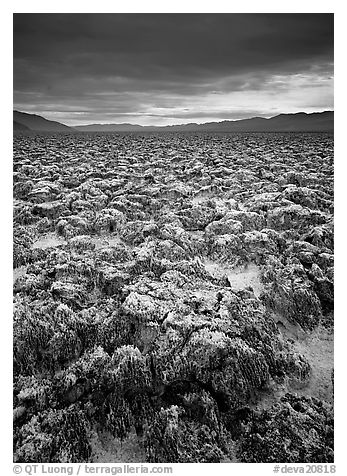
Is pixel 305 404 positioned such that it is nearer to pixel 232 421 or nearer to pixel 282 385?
pixel 282 385

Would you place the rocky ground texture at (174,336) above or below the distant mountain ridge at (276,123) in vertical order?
below

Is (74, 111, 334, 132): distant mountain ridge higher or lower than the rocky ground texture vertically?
higher

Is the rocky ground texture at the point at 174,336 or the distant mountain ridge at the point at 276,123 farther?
the distant mountain ridge at the point at 276,123

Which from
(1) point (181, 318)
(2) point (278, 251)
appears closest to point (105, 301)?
(1) point (181, 318)

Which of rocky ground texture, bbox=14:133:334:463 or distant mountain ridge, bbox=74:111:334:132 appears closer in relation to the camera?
rocky ground texture, bbox=14:133:334:463

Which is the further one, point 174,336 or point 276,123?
point 276,123

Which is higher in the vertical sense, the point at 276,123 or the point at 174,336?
the point at 276,123

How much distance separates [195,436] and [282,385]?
1.22 m

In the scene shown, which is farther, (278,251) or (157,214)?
(157,214)

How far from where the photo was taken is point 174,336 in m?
4.08

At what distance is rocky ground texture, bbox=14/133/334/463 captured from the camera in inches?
134

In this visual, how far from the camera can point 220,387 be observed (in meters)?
3.71

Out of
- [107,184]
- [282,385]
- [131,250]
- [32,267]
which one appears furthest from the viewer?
[107,184]

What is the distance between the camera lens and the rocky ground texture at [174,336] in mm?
3391
